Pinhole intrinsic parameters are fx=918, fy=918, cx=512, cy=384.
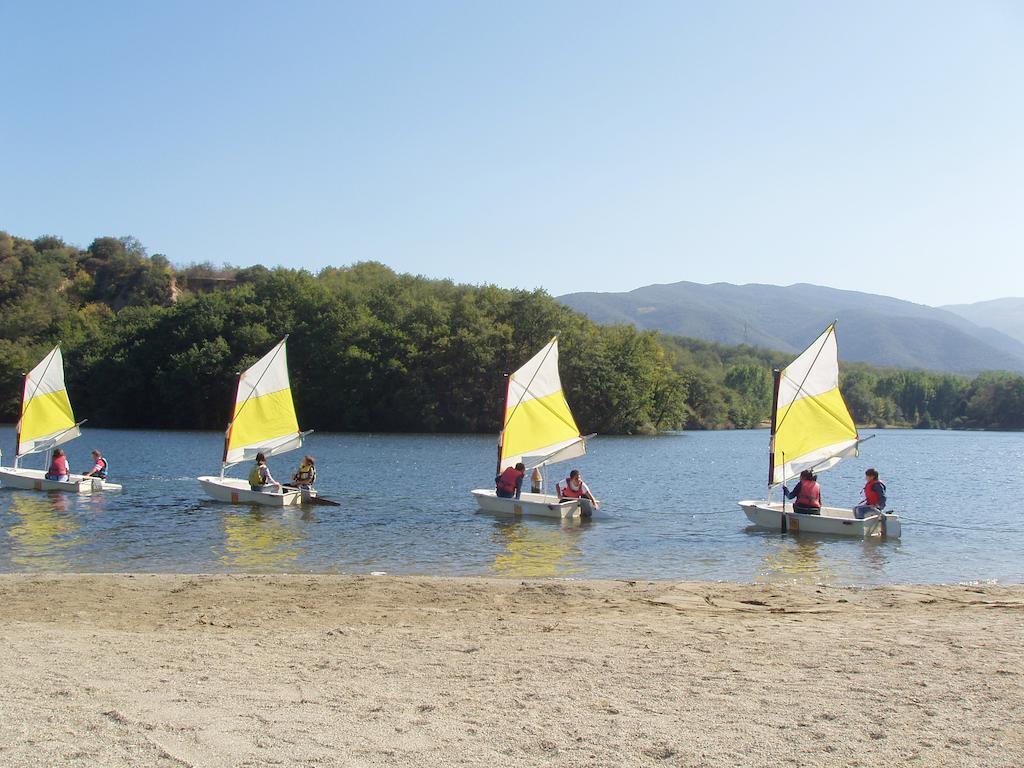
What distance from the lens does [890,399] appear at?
152 metres

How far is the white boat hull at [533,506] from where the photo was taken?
23953 millimetres

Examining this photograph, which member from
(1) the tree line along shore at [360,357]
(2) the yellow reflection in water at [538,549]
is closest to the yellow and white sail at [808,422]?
(2) the yellow reflection in water at [538,549]

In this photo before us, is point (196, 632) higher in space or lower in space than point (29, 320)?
lower

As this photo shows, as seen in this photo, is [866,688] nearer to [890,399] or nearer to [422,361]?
[422,361]

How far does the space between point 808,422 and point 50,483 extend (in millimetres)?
22650

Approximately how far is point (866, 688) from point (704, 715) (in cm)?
175

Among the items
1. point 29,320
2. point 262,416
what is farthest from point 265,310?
point 262,416

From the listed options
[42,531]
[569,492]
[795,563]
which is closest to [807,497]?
[795,563]

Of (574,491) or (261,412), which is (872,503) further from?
(261,412)

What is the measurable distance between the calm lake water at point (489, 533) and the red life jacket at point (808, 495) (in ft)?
4.21

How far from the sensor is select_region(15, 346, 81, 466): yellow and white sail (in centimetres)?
3150

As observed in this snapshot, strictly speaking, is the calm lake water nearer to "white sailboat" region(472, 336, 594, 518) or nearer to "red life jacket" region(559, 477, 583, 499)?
"red life jacket" region(559, 477, 583, 499)

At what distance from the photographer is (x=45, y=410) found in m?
31.9

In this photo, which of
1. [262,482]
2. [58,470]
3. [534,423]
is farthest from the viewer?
[58,470]
